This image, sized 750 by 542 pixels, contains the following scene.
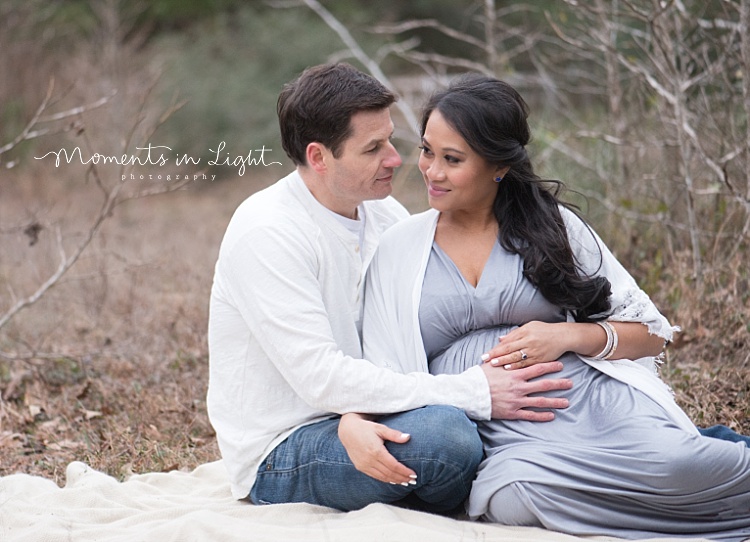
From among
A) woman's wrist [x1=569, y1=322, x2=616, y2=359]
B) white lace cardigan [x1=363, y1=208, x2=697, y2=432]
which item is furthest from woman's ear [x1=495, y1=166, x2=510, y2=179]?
woman's wrist [x1=569, y1=322, x2=616, y2=359]

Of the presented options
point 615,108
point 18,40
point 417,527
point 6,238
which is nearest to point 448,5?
point 18,40

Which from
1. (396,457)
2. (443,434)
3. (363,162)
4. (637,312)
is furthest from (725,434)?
(363,162)

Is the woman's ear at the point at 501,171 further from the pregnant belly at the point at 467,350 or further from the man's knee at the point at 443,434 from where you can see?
the man's knee at the point at 443,434

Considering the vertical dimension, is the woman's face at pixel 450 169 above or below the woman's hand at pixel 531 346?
above

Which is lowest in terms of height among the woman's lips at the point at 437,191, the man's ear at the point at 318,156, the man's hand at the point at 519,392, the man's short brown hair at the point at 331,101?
the man's hand at the point at 519,392

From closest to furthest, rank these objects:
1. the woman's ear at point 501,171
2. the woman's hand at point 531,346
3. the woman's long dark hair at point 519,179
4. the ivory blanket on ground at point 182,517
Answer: the ivory blanket on ground at point 182,517 < the woman's hand at point 531,346 < the woman's long dark hair at point 519,179 < the woman's ear at point 501,171

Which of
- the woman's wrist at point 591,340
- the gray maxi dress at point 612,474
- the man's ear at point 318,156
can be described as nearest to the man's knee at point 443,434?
the gray maxi dress at point 612,474

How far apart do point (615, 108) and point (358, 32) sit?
10.9 metres

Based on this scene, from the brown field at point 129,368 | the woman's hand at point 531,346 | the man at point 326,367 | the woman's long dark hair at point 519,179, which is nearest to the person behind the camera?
the man at point 326,367

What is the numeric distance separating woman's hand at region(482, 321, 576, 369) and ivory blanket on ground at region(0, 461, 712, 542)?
21.9 inches

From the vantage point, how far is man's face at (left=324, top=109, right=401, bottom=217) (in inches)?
133

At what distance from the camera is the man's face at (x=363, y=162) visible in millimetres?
3373

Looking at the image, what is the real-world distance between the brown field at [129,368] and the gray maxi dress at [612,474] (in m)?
1.04

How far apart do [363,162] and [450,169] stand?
0.31 m
